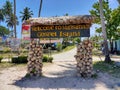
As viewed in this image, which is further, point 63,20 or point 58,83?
point 63,20

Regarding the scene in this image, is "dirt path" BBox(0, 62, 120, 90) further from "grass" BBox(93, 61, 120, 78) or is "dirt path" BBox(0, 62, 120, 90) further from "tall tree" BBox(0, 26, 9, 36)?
"tall tree" BBox(0, 26, 9, 36)

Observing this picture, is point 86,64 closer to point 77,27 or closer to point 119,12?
point 77,27

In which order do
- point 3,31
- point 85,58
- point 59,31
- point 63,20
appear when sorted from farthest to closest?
point 3,31
point 59,31
point 63,20
point 85,58

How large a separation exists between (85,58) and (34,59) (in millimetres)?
2687

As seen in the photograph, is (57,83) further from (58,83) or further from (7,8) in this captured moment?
(7,8)

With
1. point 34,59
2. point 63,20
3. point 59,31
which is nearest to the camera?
point 34,59

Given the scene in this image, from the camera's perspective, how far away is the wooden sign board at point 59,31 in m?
14.7

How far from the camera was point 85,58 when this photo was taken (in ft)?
46.3

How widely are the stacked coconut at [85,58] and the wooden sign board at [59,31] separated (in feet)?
2.13

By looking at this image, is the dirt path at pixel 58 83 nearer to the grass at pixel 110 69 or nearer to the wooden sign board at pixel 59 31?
the grass at pixel 110 69

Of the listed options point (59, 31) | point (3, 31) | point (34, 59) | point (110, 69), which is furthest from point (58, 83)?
point (3, 31)

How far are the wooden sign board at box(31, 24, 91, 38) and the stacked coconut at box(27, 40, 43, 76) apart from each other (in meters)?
0.80

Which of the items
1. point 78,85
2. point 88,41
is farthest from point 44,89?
point 88,41

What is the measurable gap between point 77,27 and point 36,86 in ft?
13.7
